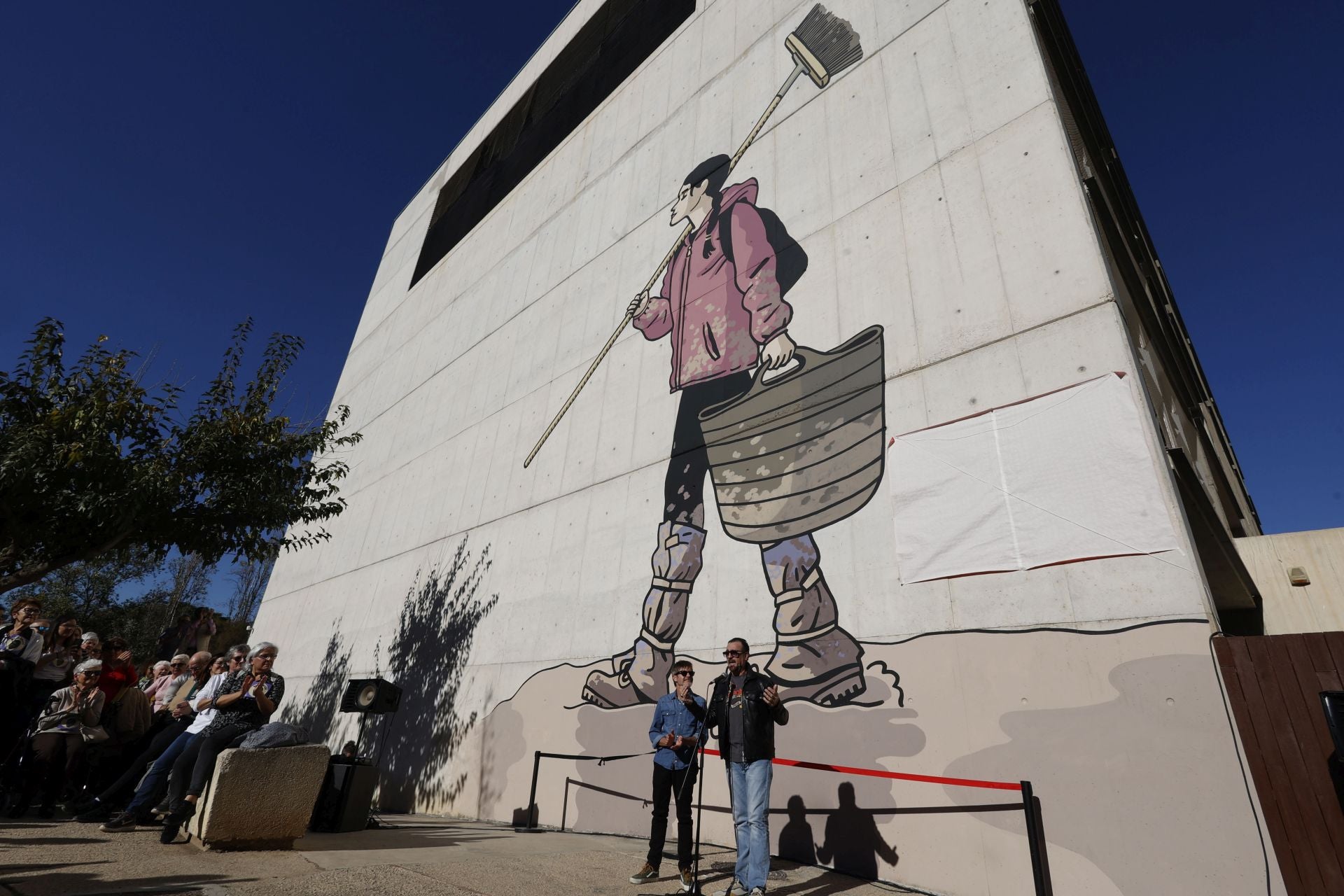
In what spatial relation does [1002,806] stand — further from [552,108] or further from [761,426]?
[552,108]

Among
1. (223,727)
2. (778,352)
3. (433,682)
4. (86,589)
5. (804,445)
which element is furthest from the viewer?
(86,589)

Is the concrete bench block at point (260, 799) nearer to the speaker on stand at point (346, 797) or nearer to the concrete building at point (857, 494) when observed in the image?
the speaker on stand at point (346, 797)

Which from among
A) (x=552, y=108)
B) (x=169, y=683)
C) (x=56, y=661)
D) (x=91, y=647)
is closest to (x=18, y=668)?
(x=56, y=661)

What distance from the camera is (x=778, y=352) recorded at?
317 inches

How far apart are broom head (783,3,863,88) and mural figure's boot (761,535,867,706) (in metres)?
7.01

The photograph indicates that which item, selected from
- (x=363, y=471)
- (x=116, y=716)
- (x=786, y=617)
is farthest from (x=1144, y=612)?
(x=363, y=471)

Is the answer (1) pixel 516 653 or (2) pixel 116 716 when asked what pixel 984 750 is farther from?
(2) pixel 116 716

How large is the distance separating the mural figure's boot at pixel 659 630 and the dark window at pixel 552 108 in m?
11.8

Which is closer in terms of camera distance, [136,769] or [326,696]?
[136,769]

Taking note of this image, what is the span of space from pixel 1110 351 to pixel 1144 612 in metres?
2.08

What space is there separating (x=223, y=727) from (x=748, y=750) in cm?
381

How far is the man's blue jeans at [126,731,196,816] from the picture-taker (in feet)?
16.8

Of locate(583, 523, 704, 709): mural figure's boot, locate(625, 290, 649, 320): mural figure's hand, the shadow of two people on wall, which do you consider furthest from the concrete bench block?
locate(625, 290, 649, 320): mural figure's hand

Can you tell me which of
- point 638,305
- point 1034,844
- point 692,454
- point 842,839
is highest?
point 638,305
